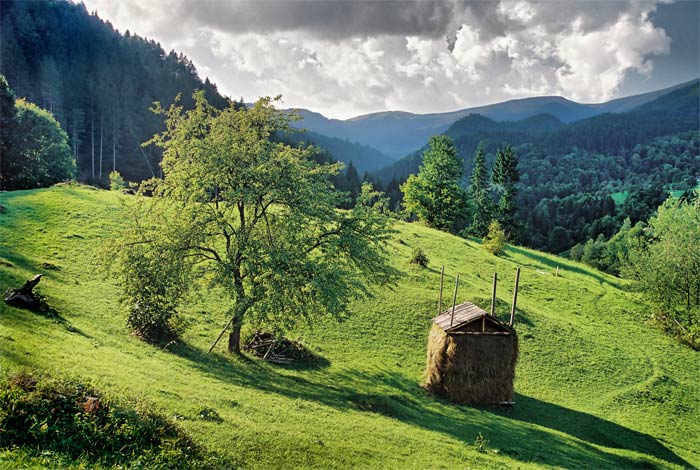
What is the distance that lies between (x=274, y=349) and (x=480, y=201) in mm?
62987

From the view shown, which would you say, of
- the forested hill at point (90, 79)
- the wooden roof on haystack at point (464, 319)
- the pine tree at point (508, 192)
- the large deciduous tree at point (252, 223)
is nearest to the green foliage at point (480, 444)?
the wooden roof on haystack at point (464, 319)

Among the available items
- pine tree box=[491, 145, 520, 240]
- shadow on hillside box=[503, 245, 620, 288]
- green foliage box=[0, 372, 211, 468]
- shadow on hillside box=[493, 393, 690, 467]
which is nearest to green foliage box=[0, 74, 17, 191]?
green foliage box=[0, 372, 211, 468]

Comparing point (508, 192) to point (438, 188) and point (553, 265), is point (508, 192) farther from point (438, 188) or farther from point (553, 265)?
point (553, 265)

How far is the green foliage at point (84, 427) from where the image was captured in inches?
414

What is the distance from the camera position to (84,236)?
34.5 m

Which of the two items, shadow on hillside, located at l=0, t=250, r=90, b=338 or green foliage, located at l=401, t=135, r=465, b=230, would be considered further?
green foliage, located at l=401, t=135, r=465, b=230

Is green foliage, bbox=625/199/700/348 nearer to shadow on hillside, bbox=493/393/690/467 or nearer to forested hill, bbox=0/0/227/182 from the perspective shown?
shadow on hillside, bbox=493/393/690/467

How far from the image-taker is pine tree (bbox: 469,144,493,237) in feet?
259

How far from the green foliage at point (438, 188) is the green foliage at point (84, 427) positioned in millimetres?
57241

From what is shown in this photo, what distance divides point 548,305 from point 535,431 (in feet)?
69.7

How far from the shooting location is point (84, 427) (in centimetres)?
1103

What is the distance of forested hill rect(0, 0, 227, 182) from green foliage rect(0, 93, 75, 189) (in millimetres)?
38532

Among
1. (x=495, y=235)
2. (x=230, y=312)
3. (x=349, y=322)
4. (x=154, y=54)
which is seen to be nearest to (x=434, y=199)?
(x=495, y=235)

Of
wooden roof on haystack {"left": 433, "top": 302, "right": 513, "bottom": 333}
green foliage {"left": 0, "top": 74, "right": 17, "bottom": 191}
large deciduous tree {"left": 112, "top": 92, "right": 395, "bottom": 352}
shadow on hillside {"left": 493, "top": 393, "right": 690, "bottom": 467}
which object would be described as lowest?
shadow on hillside {"left": 493, "top": 393, "right": 690, "bottom": 467}
